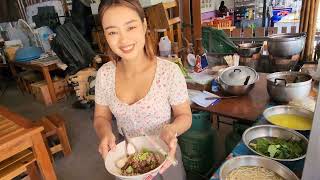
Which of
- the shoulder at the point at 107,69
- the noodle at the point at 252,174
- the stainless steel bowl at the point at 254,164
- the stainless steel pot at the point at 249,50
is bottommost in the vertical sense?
the noodle at the point at 252,174

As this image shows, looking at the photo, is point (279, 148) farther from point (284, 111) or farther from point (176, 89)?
point (176, 89)

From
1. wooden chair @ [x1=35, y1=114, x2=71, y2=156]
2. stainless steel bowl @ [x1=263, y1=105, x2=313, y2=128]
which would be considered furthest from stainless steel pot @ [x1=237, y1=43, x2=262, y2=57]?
wooden chair @ [x1=35, y1=114, x2=71, y2=156]

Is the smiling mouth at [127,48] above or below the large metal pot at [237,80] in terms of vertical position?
above

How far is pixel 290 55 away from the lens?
222cm

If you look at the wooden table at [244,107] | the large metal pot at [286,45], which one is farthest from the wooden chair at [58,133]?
the large metal pot at [286,45]

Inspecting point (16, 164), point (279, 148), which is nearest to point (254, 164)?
point (279, 148)

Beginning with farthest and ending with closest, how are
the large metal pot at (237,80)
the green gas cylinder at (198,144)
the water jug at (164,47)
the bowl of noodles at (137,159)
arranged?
the water jug at (164,47), the green gas cylinder at (198,144), the large metal pot at (237,80), the bowl of noodles at (137,159)

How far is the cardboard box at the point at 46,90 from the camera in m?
4.41

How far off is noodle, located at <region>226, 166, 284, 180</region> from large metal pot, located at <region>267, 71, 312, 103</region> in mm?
681

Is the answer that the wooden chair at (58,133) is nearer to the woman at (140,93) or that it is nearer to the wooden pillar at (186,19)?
the woman at (140,93)

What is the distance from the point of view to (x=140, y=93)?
1.20m

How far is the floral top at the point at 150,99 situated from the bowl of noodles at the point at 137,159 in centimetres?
11

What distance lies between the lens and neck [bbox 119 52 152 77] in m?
1.21

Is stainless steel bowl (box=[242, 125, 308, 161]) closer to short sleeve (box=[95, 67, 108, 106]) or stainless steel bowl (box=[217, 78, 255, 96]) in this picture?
stainless steel bowl (box=[217, 78, 255, 96])
